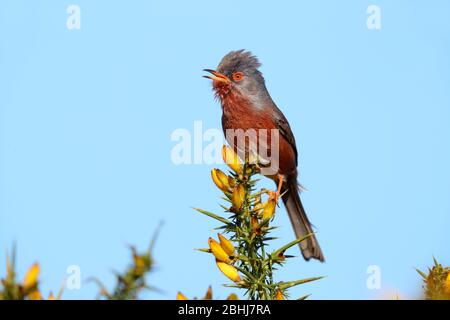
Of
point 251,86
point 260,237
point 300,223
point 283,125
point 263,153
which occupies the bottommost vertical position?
point 260,237

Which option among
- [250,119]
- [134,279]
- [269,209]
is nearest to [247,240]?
[269,209]

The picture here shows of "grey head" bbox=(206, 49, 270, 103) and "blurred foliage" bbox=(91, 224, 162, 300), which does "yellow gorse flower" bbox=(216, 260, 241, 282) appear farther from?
"grey head" bbox=(206, 49, 270, 103)

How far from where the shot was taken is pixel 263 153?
242 inches

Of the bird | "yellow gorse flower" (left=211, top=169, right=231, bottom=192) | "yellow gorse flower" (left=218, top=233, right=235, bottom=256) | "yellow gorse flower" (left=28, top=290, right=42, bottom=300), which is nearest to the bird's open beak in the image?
the bird

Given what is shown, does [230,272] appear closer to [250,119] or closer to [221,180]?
[221,180]

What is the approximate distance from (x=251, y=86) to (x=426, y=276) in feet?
16.3

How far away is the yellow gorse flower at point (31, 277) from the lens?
135cm

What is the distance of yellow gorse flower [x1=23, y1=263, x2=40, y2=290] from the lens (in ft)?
4.43

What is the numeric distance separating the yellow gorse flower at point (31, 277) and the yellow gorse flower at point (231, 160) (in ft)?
5.27

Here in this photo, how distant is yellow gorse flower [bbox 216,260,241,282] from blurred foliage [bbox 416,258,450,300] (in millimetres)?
672

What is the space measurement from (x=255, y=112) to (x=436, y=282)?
15.4 ft
